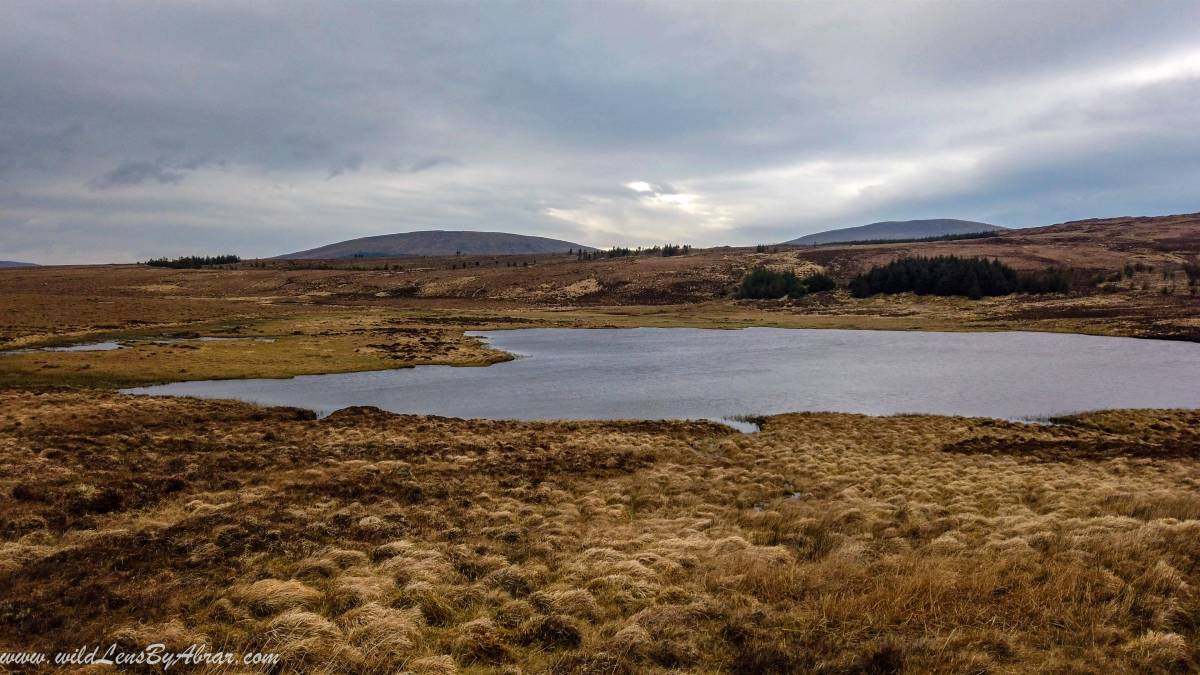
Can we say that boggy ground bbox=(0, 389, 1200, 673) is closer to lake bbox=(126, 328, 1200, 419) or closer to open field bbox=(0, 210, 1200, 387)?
lake bbox=(126, 328, 1200, 419)

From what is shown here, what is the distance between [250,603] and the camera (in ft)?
31.3

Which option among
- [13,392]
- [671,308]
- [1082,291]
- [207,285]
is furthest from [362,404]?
Result: [207,285]

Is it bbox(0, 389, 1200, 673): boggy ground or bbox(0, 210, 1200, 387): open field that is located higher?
Result: bbox(0, 210, 1200, 387): open field

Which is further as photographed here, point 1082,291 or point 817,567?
point 1082,291

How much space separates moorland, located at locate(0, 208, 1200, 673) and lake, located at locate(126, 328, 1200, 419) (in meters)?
3.94

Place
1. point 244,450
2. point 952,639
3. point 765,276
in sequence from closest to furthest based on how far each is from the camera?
1. point 952,639
2. point 244,450
3. point 765,276

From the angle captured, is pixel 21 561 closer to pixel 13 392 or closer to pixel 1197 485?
pixel 13 392

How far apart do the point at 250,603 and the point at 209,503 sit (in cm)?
818

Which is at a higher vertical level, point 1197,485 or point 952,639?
point 952,639

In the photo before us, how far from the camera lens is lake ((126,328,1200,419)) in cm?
3419

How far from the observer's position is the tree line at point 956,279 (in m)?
117

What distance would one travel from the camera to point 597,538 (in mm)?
13680

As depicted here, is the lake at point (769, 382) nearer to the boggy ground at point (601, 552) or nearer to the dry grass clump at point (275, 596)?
the boggy ground at point (601, 552)

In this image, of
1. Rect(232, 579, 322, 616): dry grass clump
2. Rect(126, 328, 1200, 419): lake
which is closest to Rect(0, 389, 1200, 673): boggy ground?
Rect(232, 579, 322, 616): dry grass clump
